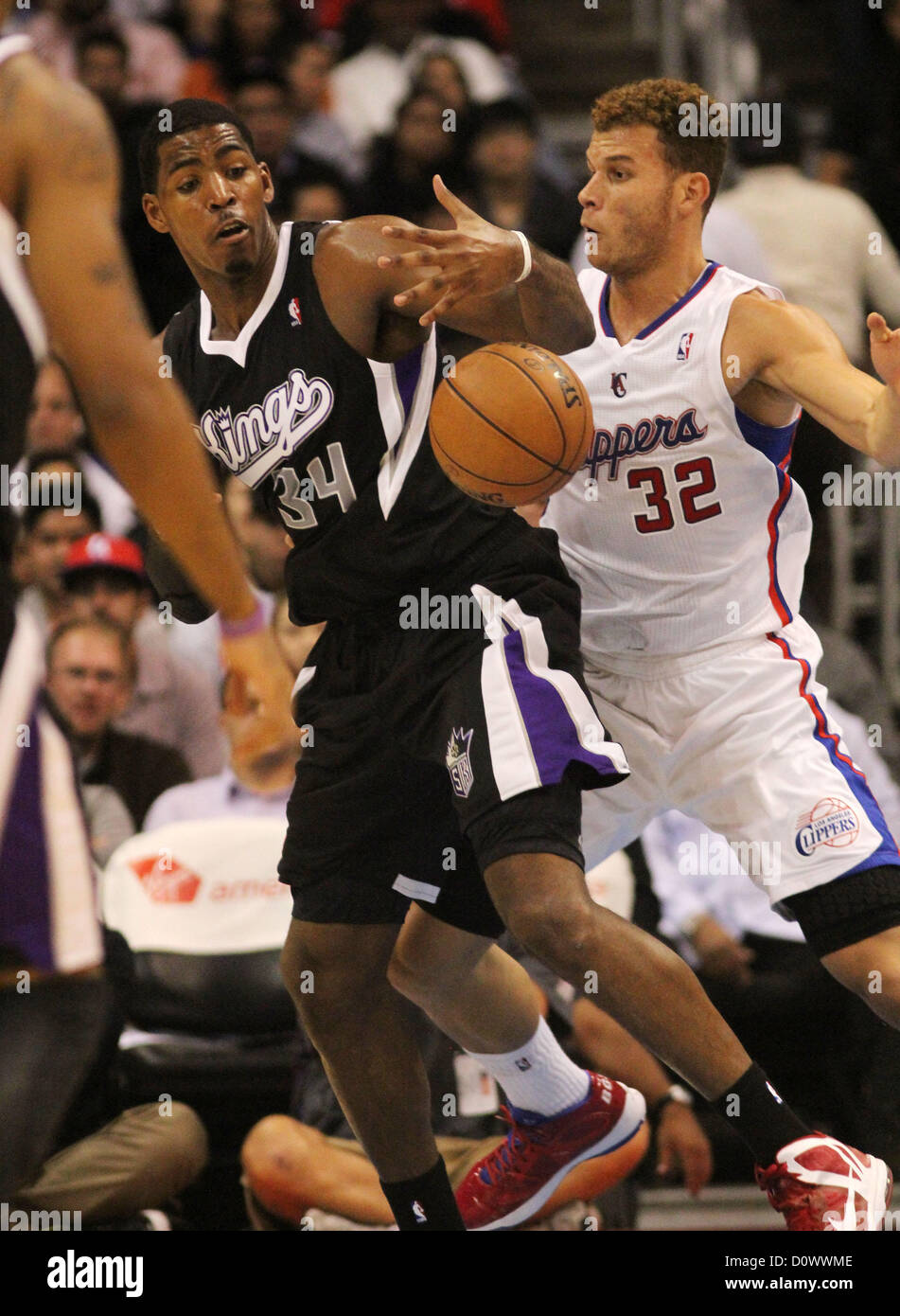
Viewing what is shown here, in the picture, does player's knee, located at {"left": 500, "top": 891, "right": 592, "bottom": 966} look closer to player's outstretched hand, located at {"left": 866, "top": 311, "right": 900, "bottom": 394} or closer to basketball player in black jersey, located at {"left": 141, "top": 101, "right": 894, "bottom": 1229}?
basketball player in black jersey, located at {"left": 141, "top": 101, "right": 894, "bottom": 1229}

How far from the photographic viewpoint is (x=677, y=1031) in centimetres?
338

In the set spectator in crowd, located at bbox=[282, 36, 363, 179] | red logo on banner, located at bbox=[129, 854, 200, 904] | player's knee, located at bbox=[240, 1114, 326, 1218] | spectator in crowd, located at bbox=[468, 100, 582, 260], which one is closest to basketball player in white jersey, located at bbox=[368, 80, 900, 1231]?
player's knee, located at bbox=[240, 1114, 326, 1218]

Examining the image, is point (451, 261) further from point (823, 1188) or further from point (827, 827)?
point (823, 1188)

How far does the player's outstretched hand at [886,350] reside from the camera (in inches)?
129

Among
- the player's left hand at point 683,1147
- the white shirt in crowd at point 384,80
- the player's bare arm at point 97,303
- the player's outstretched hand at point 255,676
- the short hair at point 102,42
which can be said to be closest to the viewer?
the player's bare arm at point 97,303

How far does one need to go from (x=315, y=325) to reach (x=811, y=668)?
1284 millimetres

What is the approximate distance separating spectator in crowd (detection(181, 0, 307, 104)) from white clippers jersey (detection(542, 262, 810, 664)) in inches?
185

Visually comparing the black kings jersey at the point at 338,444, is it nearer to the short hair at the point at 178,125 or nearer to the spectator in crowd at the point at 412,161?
the short hair at the point at 178,125

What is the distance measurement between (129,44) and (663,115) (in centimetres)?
537

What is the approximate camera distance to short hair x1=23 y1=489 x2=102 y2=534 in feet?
20.7

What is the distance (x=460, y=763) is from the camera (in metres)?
3.44

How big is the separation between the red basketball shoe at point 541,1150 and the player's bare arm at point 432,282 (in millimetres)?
1729

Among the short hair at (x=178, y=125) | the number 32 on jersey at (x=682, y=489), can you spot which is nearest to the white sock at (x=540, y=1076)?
the number 32 on jersey at (x=682, y=489)

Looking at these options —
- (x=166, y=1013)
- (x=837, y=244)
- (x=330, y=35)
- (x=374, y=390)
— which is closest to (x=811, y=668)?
(x=374, y=390)
